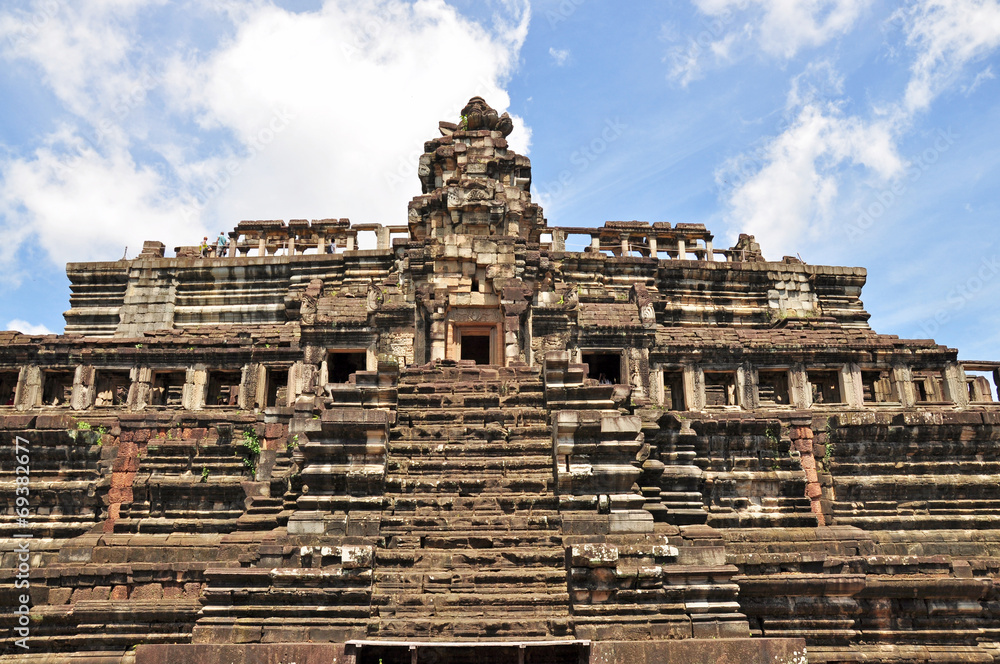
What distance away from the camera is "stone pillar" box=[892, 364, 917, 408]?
18.8m

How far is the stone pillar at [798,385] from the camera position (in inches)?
744

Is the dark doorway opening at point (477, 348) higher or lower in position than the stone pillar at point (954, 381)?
higher

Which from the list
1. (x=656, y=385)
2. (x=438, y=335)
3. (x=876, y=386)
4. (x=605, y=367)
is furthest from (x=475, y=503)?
(x=876, y=386)

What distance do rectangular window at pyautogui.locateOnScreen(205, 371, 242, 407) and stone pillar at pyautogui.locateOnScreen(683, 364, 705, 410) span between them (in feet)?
42.1

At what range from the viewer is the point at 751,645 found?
8.96 metres

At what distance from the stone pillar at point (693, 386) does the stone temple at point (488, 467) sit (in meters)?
→ 0.06

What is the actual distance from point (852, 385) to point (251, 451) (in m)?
15.6

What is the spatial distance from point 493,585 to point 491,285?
10.1 meters

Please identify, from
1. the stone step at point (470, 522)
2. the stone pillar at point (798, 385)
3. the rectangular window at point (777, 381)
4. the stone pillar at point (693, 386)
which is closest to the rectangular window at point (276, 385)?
the stone step at point (470, 522)

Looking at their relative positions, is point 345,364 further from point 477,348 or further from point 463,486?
point 463,486

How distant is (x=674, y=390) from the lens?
19766mm
